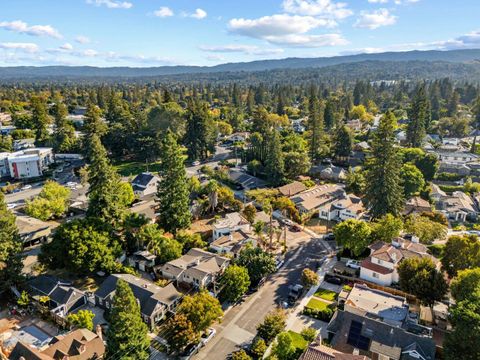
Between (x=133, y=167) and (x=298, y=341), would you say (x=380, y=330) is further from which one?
(x=133, y=167)

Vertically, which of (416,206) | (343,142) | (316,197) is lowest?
(416,206)

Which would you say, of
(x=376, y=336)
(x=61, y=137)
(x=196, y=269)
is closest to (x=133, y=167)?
(x=61, y=137)

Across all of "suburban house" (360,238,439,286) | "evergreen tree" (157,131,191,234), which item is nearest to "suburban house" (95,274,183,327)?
"evergreen tree" (157,131,191,234)

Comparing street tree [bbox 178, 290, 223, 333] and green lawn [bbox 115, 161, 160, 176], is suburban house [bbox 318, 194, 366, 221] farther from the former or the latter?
green lawn [bbox 115, 161, 160, 176]

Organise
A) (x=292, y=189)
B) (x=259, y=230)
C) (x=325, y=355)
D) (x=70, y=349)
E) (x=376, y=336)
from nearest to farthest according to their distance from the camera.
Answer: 1. (x=325, y=355)
2. (x=70, y=349)
3. (x=376, y=336)
4. (x=259, y=230)
5. (x=292, y=189)

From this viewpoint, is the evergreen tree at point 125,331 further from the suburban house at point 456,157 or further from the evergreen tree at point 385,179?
the suburban house at point 456,157

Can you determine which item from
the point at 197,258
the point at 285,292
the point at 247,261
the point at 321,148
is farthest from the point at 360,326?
the point at 321,148
